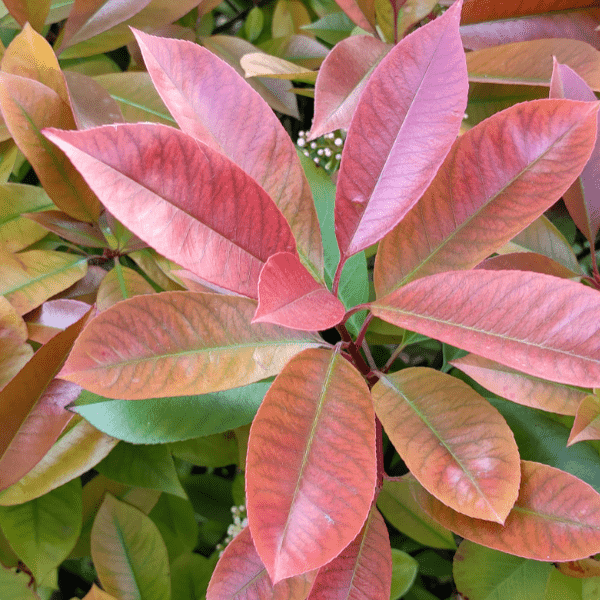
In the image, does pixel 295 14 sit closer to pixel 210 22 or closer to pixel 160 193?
pixel 210 22

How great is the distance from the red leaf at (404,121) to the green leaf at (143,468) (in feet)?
1.68

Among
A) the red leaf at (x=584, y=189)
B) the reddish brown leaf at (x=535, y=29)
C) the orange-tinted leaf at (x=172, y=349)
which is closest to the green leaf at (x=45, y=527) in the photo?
the orange-tinted leaf at (x=172, y=349)

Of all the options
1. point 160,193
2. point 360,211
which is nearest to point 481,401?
point 360,211

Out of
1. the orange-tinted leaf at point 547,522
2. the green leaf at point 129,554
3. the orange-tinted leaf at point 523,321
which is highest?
the orange-tinted leaf at point 523,321

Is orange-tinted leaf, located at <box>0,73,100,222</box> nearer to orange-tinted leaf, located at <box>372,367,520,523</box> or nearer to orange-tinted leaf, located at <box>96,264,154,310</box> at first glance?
orange-tinted leaf, located at <box>96,264,154,310</box>

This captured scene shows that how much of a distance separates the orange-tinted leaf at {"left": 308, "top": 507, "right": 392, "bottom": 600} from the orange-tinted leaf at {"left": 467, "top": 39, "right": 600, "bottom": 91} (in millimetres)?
601

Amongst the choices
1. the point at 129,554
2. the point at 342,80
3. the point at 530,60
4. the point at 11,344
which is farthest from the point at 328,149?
the point at 129,554

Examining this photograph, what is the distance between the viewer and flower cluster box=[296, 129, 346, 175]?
92 centimetres

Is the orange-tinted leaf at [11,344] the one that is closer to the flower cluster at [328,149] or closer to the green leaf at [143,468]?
the green leaf at [143,468]

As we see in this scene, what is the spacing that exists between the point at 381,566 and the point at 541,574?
0.31 m

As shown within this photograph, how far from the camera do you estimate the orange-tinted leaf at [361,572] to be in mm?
533

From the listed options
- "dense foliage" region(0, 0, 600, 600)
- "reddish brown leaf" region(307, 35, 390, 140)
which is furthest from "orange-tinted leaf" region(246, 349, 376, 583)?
"reddish brown leaf" region(307, 35, 390, 140)

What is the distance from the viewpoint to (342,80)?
692mm

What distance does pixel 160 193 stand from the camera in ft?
1.35
